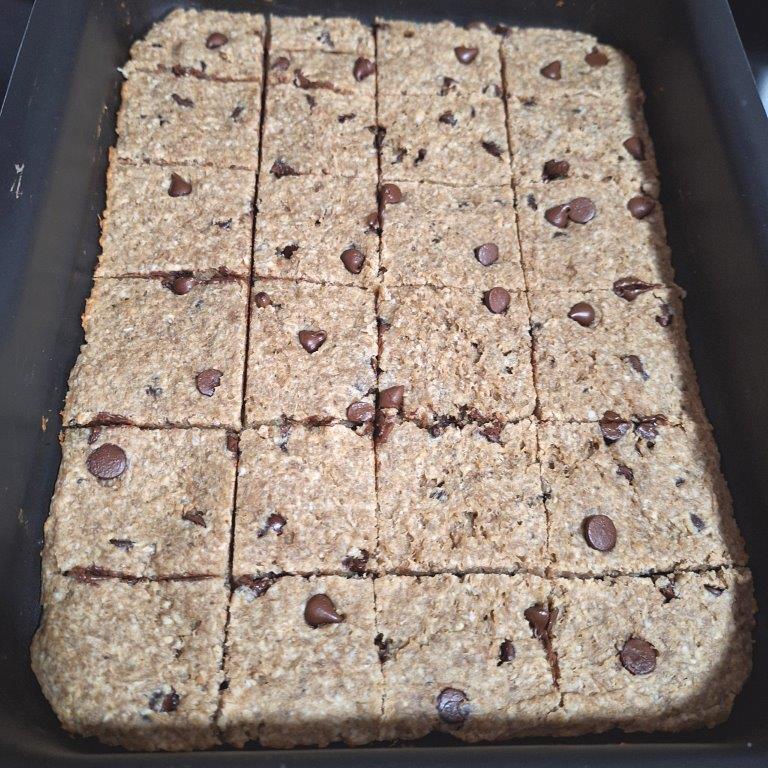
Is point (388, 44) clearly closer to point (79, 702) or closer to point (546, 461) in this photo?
point (546, 461)

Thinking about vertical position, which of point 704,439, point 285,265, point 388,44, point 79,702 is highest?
point 388,44

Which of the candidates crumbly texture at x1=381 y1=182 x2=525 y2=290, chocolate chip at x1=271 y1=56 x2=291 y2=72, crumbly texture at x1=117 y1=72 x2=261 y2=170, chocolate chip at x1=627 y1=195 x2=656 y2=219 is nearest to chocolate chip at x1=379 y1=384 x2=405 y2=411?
crumbly texture at x1=381 y1=182 x2=525 y2=290

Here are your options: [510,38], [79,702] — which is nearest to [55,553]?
[79,702]

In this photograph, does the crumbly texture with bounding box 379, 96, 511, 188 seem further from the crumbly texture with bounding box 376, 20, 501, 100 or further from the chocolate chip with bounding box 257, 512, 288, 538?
the chocolate chip with bounding box 257, 512, 288, 538

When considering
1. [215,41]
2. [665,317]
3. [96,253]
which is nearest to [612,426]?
[665,317]

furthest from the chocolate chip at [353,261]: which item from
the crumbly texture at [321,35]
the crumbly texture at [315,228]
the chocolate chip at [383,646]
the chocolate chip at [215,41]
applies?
the chocolate chip at [383,646]

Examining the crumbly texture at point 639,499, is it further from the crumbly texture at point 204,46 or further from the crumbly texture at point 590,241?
the crumbly texture at point 204,46
